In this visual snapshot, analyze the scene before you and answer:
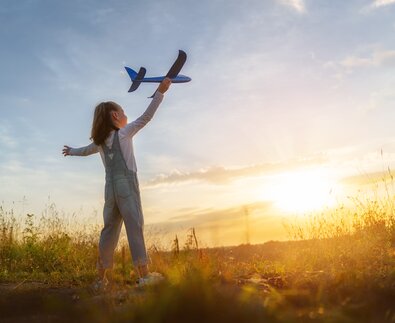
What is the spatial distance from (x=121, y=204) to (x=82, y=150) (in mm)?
997

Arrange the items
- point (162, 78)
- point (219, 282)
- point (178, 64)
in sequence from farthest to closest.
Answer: point (162, 78) < point (178, 64) < point (219, 282)

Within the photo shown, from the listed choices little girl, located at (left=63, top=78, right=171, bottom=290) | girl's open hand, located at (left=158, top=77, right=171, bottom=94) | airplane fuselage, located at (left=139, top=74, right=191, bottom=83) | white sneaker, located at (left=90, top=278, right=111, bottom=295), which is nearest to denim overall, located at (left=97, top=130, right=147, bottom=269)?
little girl, located at (left=63, top=78, right=171, bottom=290)

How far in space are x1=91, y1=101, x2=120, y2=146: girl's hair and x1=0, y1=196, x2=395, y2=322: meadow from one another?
4.97 feet

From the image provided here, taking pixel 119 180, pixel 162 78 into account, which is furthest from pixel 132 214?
pixel 162 78

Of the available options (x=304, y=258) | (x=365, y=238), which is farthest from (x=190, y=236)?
(x=365, y=238)

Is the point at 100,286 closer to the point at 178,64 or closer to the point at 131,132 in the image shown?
the point at 131,132

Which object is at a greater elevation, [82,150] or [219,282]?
[82,150]

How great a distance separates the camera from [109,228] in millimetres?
5945

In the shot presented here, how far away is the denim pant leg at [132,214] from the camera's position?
5.70 m

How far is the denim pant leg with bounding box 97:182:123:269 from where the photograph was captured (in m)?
5.85

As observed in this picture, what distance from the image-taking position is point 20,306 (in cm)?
516

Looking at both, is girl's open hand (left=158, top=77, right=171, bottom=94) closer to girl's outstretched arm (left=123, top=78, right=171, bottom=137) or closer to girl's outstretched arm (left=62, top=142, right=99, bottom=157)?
girl's outstretched arm (left=123, top=78, right=171, bottom=137)

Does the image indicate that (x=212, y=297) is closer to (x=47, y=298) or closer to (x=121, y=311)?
(x=121, y=311)

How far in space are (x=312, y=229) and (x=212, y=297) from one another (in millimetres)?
5723
